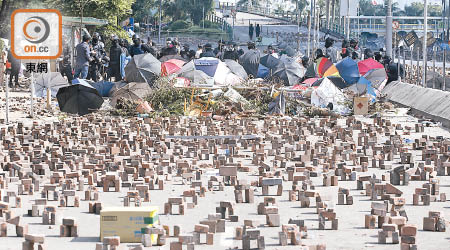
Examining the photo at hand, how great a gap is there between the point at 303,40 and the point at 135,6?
1786cm

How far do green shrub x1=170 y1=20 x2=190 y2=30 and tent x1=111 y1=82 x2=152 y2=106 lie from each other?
95.4 metres

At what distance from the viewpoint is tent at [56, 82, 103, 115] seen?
934 inches

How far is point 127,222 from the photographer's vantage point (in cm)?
879

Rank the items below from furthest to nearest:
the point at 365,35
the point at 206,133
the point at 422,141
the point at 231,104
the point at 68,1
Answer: the point at 365,35 < the point at 68,1 < the point at 231,104 < the point at 206,133 < the point at 422,141

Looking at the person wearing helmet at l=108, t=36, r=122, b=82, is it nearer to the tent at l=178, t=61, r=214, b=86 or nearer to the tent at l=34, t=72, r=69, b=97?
the tent at l=34, t=72, r=69, b=97

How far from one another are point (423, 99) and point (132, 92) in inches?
272

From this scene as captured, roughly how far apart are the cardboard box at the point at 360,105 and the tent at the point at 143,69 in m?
5.64

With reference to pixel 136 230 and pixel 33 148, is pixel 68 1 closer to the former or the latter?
pixel 33 148

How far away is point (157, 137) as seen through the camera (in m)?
18.5

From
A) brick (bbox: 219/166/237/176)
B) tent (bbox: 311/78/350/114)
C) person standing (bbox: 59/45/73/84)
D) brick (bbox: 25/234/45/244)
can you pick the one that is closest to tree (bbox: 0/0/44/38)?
person standing (bbox: 59/45/73/84)

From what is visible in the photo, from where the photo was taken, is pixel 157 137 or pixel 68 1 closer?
pixel 157 137

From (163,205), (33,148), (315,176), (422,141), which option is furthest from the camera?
(422,141)

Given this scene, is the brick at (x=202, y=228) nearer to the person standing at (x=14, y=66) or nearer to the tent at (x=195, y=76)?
the tent at (x=195, y=76)

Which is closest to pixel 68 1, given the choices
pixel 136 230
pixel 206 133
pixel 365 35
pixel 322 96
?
pixel 322 96
